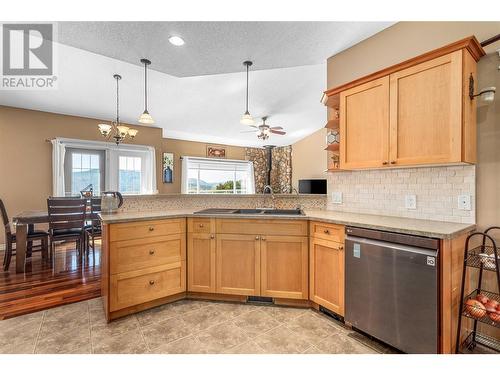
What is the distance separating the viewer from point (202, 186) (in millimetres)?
7121

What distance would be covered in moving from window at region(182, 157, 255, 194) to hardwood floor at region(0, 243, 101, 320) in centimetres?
338

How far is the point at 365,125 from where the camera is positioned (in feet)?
6.82

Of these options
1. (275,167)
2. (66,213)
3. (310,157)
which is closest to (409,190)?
(66,213)

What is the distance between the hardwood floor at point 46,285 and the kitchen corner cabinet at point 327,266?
2271mm

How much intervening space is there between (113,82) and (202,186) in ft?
12.9

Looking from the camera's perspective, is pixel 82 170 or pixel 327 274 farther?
pixel 82 170

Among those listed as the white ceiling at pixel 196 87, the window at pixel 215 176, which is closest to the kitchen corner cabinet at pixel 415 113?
the white ceiling at pixel 196 87

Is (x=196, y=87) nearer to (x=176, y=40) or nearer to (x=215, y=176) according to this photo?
(x=176, y=40)

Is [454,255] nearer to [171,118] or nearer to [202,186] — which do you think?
[171,118]

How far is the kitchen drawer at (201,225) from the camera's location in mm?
2305

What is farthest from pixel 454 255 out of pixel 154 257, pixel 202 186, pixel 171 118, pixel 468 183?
pixel 202 186

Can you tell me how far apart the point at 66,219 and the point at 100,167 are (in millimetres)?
1988

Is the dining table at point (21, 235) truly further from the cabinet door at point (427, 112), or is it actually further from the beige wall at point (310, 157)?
the beige wall at point (310, 157)

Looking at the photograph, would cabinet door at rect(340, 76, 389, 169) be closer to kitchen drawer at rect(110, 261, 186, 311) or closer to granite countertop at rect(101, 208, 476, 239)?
granite countertop at rect(101, 208, 476, 239)
